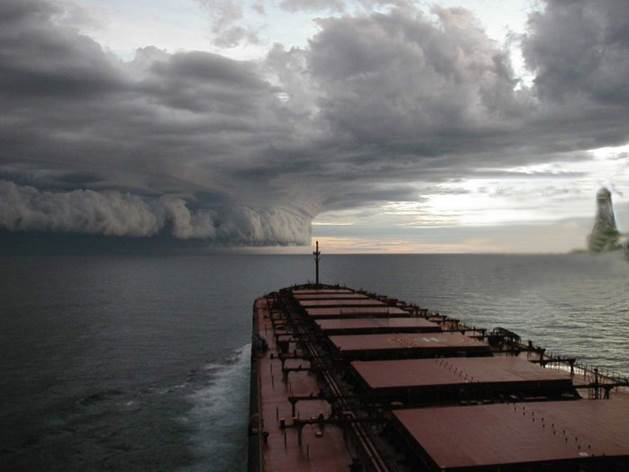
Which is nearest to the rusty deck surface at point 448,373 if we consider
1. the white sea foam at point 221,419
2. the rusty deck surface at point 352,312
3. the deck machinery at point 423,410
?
the deck machinery at point 423,410

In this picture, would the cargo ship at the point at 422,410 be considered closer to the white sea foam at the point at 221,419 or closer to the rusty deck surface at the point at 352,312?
the white sea foam at the point at 221,419

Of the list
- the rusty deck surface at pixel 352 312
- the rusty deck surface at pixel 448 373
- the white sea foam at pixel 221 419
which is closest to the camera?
the rusty deck surface at pixel 448 373

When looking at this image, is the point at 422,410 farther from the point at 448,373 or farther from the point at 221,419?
the point at 221,419

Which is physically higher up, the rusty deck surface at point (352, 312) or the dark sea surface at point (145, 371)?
the rusty deck surface at point (352, 312)

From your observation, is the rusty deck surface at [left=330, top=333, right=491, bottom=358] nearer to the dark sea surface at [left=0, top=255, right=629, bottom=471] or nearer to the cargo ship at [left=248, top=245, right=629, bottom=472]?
the cargo ship at [left=248, top=245, right=629, bottom=472]

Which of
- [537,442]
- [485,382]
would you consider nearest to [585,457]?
[537,442]

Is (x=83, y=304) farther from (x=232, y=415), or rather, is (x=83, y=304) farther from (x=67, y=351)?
(x=232, y=415)

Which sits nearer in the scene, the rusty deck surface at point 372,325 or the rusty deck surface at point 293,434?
the rusty deck surface at point 293,434
